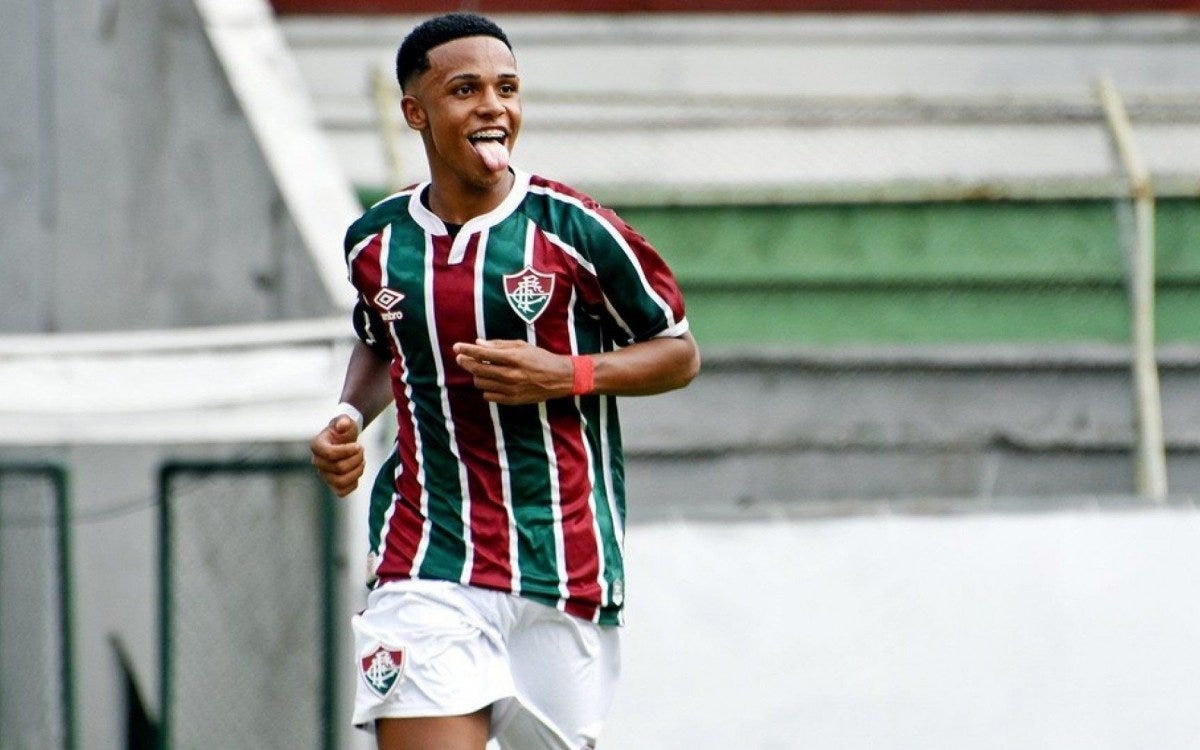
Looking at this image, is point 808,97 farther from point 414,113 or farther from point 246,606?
point 414,113

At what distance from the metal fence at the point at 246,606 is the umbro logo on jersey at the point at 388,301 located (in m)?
2.15

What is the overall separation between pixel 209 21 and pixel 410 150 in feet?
6.10

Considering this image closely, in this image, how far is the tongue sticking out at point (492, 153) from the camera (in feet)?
11.9

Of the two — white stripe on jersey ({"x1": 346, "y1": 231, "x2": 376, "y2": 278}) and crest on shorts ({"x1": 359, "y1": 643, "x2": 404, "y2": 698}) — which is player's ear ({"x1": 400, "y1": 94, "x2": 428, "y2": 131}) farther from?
crest on shorts ({"x1": 359, "y1": 643, "x2": 404, "y2": 698})

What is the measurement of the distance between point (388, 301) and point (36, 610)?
2.77m

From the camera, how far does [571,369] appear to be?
360 cm

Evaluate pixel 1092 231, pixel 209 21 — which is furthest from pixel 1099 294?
pixel 209 21

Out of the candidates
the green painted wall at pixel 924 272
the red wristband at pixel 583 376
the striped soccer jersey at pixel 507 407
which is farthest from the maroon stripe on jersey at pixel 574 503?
the green painted wall at pixel 924 272

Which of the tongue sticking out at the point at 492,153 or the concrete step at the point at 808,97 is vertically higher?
the concrete step at the point at 808,97

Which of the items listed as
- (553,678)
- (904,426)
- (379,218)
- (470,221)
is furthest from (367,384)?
(904,426)

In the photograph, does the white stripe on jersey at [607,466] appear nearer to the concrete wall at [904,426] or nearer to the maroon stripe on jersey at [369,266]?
the maroon stripe on jersey at [369,266]

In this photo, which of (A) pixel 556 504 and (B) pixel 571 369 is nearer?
(B) pixel 571 369

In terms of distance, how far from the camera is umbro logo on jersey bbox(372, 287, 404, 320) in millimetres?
3736

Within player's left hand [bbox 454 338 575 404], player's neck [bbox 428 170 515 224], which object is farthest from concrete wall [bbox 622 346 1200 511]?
player's left hand [bbox 454 338 575 404]
